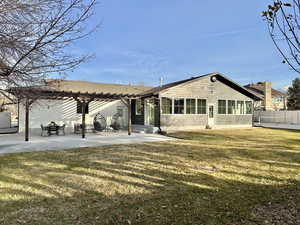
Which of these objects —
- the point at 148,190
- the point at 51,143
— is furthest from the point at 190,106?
the point at 148,190

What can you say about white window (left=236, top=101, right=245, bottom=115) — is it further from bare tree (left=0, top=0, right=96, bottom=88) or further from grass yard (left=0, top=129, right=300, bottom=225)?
bare tree (left=0, top=0, right=96, bottom=88)

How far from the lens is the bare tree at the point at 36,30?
2496mm

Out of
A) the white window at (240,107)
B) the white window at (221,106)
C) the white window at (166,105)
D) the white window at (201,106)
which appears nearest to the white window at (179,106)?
the white window at (166,105)

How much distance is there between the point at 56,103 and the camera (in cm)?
1408

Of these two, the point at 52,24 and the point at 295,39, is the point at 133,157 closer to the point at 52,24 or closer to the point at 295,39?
the point at 52,24

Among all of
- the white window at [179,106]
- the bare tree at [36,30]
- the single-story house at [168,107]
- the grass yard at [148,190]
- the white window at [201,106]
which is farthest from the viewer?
the white window at [201,106]

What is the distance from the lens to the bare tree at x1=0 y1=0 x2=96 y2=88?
2.50m

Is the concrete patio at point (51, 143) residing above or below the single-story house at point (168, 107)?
below

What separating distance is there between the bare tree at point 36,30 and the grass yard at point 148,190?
212 cm

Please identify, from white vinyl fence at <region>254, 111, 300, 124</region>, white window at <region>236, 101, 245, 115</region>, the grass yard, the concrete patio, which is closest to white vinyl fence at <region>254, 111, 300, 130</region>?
white vinyl fence at <region>254, 111, 300, 124</region>

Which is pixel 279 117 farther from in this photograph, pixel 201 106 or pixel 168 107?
pixel 168 107

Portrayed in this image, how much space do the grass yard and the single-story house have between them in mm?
7805

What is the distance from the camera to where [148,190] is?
3.69 metres

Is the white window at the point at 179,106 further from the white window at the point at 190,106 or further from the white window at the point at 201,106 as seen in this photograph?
the white window at the point at 201,106
